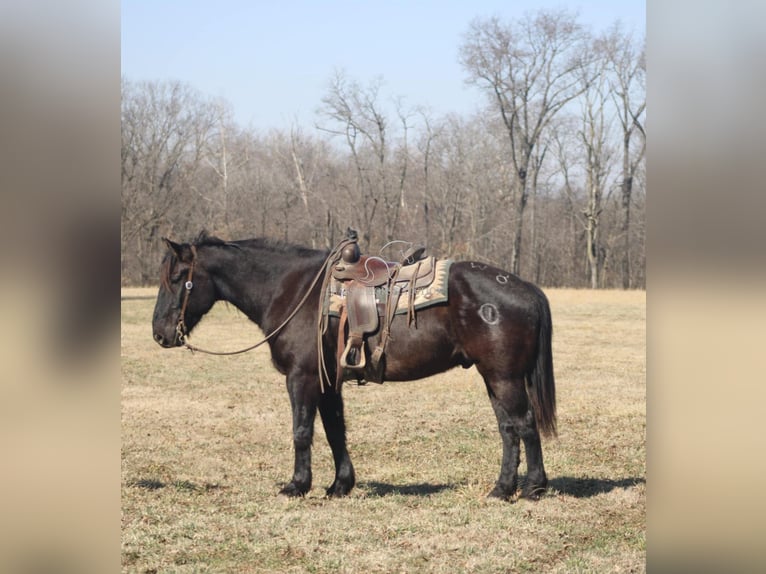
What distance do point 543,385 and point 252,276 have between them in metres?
2.48

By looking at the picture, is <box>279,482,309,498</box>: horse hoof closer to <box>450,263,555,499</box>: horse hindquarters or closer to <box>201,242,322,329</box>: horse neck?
<box>201,242,322,329</box>: horse neck

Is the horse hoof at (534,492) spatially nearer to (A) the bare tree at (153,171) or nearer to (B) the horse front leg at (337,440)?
(B) the horse front leg at (337,440)

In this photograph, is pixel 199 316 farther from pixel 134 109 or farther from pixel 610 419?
pixel 134 109

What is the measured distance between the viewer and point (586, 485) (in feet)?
22.0

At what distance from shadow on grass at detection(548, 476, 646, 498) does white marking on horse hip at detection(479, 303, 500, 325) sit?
145 centimetres

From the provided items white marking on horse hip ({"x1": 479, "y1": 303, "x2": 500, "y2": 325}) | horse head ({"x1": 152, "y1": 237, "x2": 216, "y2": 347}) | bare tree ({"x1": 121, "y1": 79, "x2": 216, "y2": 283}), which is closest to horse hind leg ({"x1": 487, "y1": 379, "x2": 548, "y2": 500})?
white marking on horse hip ({"x1": 479, "y1": 303, "x2": 500, "y2": 325})

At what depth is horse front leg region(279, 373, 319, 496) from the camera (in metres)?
6.41

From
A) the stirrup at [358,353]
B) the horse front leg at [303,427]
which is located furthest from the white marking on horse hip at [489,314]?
the horse front leg at [303,427]

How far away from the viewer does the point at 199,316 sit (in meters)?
6.77

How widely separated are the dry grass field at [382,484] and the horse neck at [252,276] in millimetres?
1485

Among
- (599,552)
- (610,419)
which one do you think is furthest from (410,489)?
(610,419)

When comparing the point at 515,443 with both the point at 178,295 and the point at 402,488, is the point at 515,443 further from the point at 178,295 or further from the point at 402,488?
the point at 178,295

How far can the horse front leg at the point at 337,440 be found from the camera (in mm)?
6457
